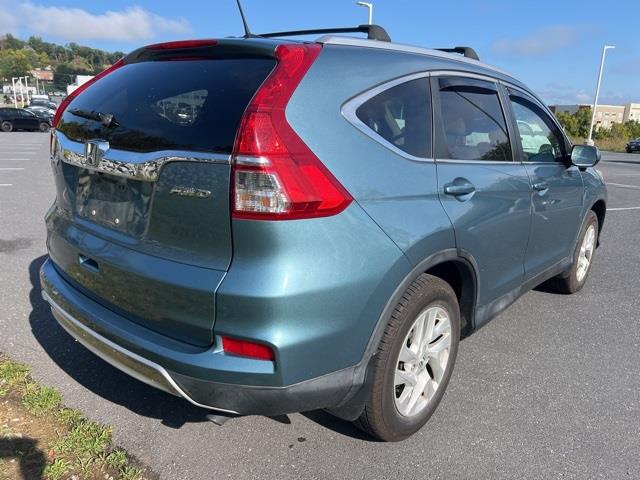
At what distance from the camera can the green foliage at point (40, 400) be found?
8.55 ft

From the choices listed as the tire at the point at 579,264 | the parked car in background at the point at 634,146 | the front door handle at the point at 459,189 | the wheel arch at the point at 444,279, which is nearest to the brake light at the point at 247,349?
the wheel arch at the point at 444,279

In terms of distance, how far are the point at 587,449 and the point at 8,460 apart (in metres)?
2.67

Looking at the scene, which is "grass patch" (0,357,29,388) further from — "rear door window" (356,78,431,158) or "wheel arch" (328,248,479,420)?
"rear door window" (356,78,431,158)

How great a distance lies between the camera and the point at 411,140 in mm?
2346

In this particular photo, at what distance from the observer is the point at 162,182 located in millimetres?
1967

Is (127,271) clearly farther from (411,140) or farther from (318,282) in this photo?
(411,140)

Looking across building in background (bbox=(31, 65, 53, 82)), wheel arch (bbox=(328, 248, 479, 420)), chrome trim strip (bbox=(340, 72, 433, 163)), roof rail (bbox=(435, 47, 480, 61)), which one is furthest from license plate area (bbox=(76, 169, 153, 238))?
building in background (bbox=(31, 65, 53, 82))

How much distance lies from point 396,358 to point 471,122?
140 cm

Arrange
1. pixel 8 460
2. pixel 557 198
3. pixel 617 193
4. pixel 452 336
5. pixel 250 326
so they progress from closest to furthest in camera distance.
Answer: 1. pixel 250 326
2. pixel 8 460
3. pixel 452 336
4. pixel 557 198
5. pixel 617 193

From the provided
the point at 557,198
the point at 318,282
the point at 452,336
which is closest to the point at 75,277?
the point at 318,282

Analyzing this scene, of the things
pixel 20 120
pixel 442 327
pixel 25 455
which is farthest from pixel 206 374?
pixel 20 120

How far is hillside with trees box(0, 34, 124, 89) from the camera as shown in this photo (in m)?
97.3

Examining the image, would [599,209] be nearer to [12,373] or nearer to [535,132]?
[535,132]

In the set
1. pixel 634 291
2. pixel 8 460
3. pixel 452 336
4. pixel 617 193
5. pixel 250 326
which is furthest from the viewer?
pixel 617 193
